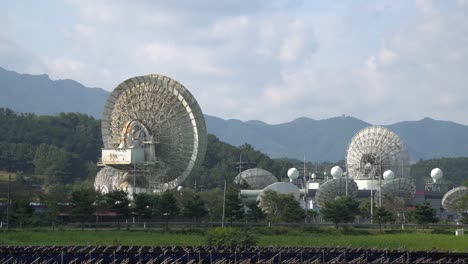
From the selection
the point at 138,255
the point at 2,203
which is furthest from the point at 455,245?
the point at 2,203

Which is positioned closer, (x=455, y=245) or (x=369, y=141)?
(x=455, y=245)

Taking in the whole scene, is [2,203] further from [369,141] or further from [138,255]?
[369,141]

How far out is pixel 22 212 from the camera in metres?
87.8

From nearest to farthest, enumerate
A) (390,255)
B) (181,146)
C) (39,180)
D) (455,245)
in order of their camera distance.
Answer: (390,255) → (455,245) → (181,146) → (39,180)

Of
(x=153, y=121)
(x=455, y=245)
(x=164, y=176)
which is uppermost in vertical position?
(x=153, y=121)

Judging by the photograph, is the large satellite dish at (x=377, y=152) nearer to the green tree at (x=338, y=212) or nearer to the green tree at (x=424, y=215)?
the green tree at (x=424, y=215)

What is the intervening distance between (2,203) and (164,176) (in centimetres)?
1928

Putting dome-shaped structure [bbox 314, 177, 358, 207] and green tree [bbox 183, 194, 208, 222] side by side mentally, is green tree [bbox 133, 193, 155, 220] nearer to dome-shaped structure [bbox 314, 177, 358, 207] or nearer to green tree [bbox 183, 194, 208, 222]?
green tree [bbox 183, 194, 208, 222]

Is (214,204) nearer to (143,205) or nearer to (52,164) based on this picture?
(143,205)

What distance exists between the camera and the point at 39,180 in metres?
175

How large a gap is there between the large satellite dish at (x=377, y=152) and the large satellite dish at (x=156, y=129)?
52844 millimetres

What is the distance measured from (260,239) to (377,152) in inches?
2695

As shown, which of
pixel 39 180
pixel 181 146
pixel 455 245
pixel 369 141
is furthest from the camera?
pixel 39 180

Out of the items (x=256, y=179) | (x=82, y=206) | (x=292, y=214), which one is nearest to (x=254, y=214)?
(x=292, y=214)
